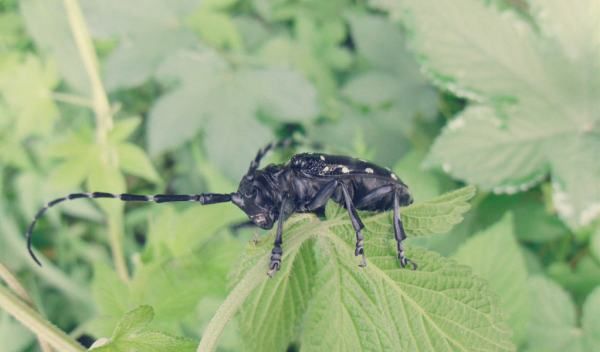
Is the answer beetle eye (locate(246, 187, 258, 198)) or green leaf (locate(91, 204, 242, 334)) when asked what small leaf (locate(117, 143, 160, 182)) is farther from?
beetle eye (locate(246, 187, 258, 198))

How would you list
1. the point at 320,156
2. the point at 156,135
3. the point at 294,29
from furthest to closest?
the point at 294,29
the point at 156,135
the point at 320,156

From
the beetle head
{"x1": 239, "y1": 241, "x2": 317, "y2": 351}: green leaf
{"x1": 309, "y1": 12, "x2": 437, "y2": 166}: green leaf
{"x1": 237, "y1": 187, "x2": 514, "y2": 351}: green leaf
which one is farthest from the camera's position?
{"x1": 309, "y1": 12, "x2": 437, "y2": 166}: green leaf

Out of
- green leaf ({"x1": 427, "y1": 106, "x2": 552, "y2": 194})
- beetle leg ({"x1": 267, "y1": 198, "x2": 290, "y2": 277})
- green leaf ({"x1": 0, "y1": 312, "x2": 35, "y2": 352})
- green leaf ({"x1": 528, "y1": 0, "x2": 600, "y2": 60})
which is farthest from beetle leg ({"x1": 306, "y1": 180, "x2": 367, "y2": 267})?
green leaf ({"x1": 0, "y1": 312, "x2": 35, "y2": 352})

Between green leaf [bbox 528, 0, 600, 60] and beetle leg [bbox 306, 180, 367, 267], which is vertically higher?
green leaf [bbox 528, 0, 600, 60]

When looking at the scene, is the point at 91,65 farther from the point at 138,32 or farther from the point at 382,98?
the point at 382,98

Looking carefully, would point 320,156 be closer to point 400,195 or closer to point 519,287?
point 400,195

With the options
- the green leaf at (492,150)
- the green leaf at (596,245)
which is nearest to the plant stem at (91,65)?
the green leaf at (492,150)

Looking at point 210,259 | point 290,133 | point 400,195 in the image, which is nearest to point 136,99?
point 290,133

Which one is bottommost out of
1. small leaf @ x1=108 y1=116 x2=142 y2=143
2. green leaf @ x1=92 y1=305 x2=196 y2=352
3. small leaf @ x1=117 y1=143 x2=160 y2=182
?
green leaf @ x1=92 y1=305 x2=196 y2=352
